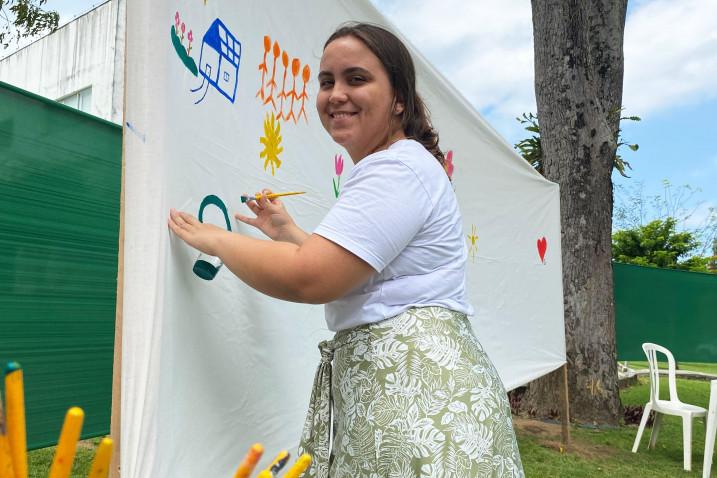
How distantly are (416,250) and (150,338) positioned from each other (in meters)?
0.50

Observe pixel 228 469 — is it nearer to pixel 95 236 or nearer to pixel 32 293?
pixel 32 293

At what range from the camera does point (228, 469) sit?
1377 mm

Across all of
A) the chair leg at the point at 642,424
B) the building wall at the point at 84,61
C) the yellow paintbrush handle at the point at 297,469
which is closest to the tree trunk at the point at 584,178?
the chair leg at the point at 642,424

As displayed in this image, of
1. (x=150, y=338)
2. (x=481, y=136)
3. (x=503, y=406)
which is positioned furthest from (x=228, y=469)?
(x=481, y=136)

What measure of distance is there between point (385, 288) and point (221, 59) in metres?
0.68

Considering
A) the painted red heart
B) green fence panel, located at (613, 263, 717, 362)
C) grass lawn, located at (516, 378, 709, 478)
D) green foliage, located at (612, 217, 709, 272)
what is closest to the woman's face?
the painted red heart

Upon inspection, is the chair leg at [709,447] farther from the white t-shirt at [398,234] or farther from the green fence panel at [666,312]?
the green fence panel at [666,312]

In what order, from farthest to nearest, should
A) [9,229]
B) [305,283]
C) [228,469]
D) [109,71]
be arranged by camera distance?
[109,71] → [9,229] → [228,469] → [305,283]

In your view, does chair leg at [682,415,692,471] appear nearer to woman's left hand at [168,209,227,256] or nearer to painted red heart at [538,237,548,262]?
painted red heart at [538,237,548,262]

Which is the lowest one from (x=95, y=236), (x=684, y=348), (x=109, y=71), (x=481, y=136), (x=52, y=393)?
(x=684, y=348)

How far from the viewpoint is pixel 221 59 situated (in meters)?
1.43

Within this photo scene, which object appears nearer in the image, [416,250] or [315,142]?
[416,250]

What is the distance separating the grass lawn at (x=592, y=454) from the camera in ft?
11.4

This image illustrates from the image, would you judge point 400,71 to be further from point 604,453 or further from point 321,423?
point 604,453
